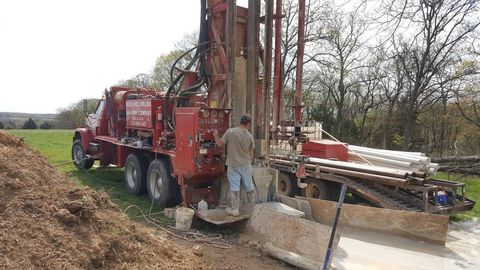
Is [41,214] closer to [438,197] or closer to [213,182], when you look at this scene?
[213,182]

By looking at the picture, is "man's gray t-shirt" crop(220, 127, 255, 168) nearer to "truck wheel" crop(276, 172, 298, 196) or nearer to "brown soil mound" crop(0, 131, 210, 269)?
"brown soil mound" crop(0, 131, 210, 269)

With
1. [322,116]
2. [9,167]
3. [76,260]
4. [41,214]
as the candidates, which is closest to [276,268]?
[76,260]

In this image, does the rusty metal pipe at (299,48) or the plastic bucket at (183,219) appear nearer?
the plastic bucket at (183,219)

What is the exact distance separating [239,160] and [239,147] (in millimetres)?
221

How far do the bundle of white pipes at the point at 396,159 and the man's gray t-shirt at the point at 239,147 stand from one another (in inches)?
151

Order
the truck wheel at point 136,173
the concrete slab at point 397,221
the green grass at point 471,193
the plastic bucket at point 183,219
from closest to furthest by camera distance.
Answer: the concrete slab at point 397,221
the plastic bucket at point 183,219
the green grass at point 471,193
the truck wheel at point 136,173

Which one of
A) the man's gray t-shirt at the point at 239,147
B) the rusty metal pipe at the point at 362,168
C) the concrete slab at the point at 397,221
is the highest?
the man's gray t-shirt at the point at 239,147

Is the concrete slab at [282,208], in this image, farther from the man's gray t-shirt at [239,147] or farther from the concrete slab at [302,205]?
the man's gray t-shirt at [239,147]

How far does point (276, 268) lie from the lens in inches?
210

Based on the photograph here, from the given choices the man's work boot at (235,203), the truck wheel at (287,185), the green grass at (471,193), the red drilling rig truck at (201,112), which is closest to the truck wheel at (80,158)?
the red drilling rig truck at (201,112)

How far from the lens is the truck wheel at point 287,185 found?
33.2ft

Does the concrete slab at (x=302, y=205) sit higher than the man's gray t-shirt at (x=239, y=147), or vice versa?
the man's gray t-shirt at (x=239, y=147)

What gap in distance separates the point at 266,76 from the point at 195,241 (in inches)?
133

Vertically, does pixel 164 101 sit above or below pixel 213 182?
above
